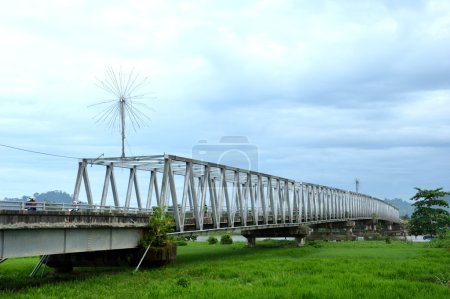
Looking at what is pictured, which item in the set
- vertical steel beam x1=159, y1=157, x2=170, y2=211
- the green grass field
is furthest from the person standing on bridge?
vertical steel beam x1=159, y1=157, x2=170, y2=211

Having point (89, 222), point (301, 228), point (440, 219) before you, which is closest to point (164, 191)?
point (89, 222)

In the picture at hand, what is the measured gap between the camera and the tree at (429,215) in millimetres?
85812

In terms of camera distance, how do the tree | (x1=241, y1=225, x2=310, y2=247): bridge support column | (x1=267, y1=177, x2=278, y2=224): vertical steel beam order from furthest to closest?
the tree → (x1=241, y1=225, x2=310, y2=247): bridge support column → (x1=267, y1=177, x2=278, y2=224): vertical steel beam

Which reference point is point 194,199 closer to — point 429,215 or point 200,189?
point 200,189

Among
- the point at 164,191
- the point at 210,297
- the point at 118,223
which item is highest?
the point at 164,191

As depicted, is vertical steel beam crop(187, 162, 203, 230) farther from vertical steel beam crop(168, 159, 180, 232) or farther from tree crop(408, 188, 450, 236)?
tree crop(408, 188, 450, 236)

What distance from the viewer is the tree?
85.8 meters

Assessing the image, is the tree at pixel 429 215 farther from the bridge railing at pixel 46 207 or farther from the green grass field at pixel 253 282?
the bridge railing at pixel 46 207

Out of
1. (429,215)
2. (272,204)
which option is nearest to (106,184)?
(272,204)

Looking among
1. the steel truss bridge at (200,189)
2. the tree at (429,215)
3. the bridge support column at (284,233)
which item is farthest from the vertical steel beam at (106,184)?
the tree at (429,215)

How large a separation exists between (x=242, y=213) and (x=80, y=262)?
1846 centimetres

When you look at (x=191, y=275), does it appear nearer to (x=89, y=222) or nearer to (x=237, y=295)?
(x=89, y=222)

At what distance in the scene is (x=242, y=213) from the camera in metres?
49.4

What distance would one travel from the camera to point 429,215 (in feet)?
284
